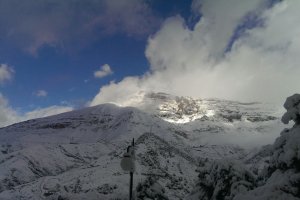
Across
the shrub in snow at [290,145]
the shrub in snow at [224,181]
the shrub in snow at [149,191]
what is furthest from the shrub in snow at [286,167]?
the shrub in snow at [149,191]

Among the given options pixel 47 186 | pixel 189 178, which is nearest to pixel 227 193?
pixel 189 178

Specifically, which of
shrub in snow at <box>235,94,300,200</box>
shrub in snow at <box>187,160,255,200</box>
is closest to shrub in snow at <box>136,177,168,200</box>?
shrub in snow at <box>187,160,255,200</box>

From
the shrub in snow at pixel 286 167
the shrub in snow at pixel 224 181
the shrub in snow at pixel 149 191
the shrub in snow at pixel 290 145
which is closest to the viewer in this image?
the shrub in snow at pixel 286 167

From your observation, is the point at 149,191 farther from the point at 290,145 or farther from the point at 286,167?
the point at 290,145

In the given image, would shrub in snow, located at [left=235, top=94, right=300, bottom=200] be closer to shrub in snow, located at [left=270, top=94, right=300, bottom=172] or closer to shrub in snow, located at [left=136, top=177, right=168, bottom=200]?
shrub in snow, located at [left=270, top=94, right=300, bottom=172]

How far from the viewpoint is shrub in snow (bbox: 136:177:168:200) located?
2341 cm

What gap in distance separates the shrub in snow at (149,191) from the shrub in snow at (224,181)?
3.14m

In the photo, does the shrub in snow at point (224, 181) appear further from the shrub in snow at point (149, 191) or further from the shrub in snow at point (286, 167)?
the shrub in snow at point (286, 167)

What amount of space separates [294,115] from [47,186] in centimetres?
17344

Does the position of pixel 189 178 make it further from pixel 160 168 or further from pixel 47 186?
pixel 47 186

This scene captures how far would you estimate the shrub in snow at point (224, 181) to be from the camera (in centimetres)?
1830

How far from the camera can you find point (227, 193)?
1914 cm

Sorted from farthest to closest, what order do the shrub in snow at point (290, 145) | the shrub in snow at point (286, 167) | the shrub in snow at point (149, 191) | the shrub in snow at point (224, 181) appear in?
the shrub in snow at point (149, 191) < the shrub in snow at point (224, 181) < the shrub in snow at point (290, 145) < the shrub in snow at point (286, 167)

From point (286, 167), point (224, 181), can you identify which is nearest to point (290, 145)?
point (286, 167)
